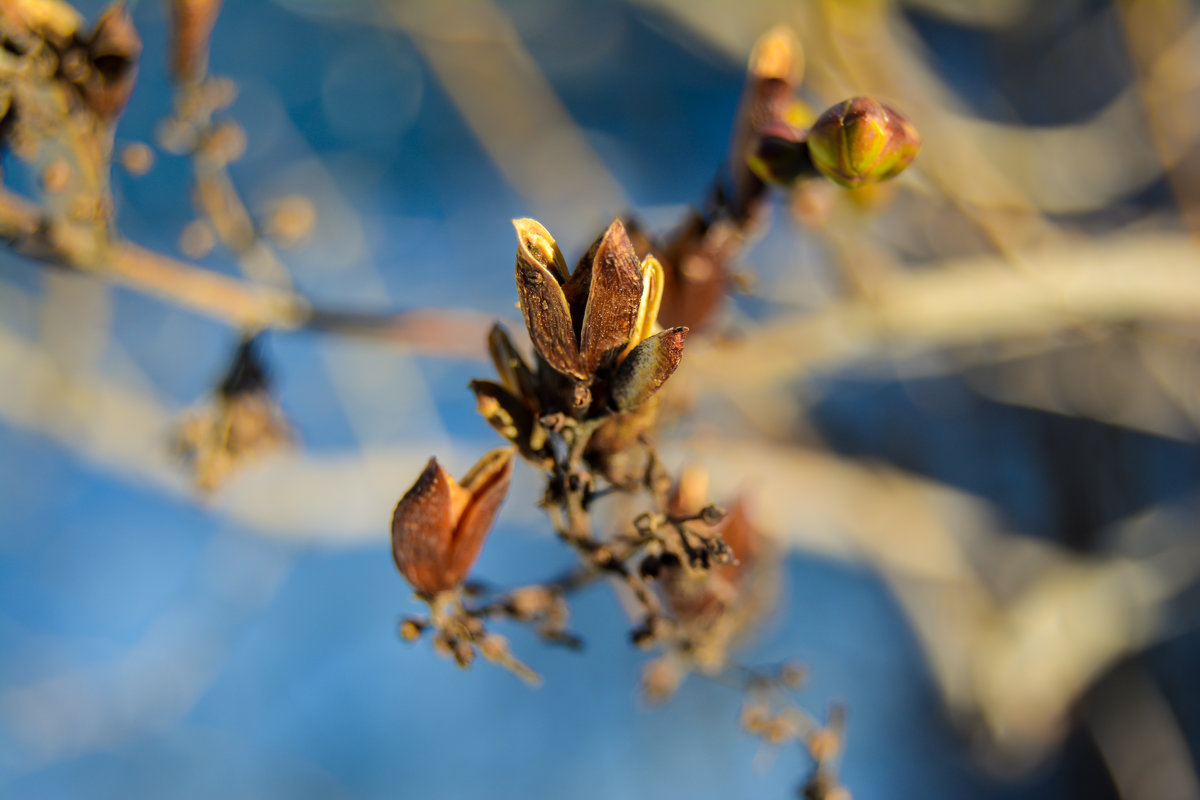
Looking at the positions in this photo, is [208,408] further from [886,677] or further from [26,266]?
[886,677]

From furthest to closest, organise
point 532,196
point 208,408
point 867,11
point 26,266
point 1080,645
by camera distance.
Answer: point 26,266, point 532,196, point 1080,645, point 867,11, point 208,408

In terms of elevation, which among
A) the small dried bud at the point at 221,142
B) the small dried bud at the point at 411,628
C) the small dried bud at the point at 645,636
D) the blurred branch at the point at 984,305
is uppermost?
the blurred branch at the point at 984,305

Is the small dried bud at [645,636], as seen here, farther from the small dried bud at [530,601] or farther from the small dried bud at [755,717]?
the small dried bud at [755,717]

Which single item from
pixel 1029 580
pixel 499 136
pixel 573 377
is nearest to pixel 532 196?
pixel 499 136

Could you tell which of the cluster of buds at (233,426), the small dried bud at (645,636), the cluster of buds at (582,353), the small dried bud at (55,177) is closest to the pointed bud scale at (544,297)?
the cluster of buds at (582,353)

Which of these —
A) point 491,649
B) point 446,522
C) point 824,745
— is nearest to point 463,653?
point 491,649

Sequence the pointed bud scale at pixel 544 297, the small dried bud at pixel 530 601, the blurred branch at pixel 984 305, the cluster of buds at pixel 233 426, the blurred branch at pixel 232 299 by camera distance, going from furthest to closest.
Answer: the blurred branch at pixel 984 305 → the cluster of buds at pixel 233 426 → the blurred branch at pixel 232 299 → the small dried bud at pixel 530 601 → the pointed bud scale at pixel 544 297

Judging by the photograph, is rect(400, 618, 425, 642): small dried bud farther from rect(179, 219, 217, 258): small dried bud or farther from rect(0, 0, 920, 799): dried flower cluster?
rect(179, 219, 217, 258): small dried bud
